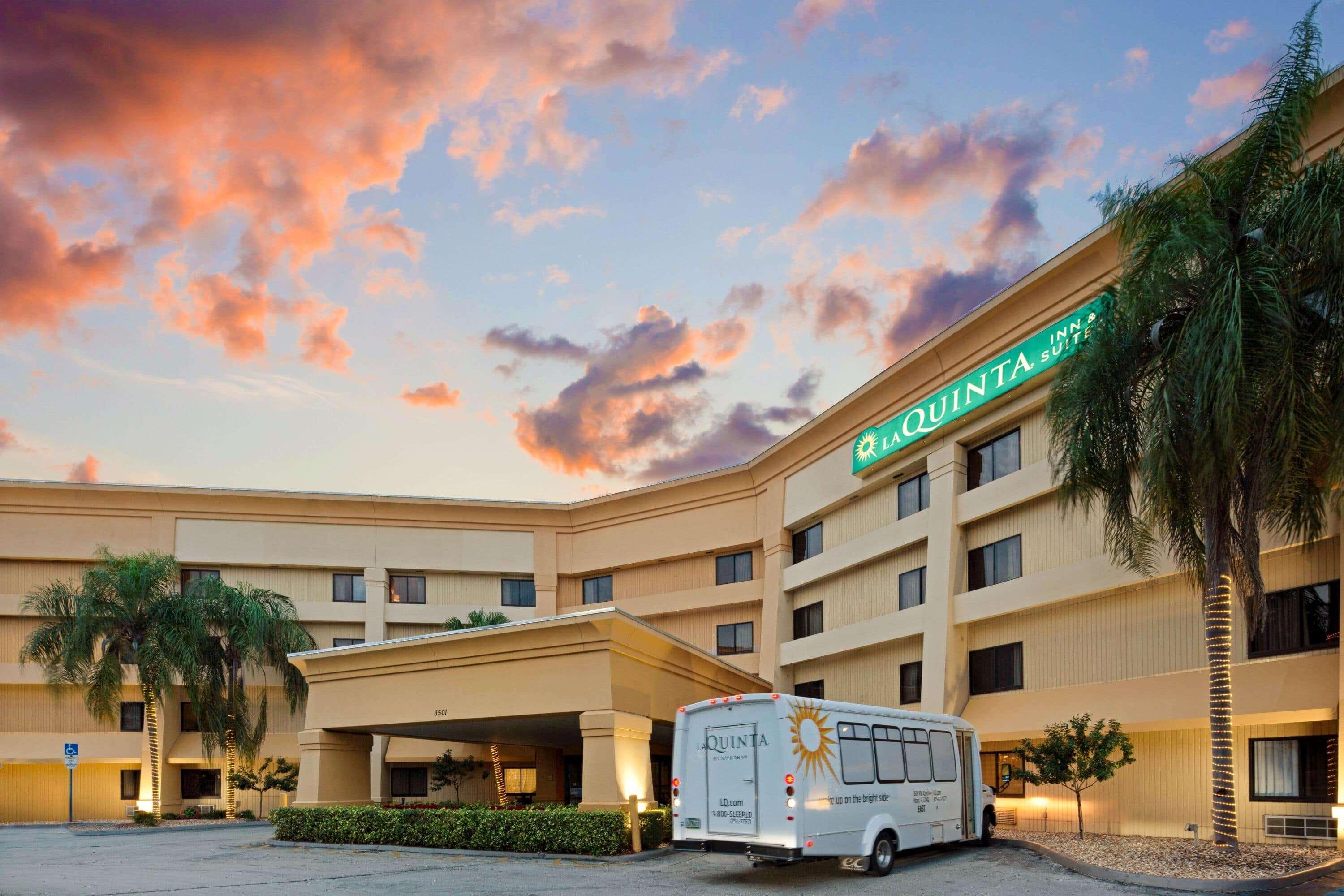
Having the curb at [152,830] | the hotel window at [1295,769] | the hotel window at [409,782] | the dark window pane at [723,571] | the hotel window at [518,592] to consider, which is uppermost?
the dark window pane at [723,571]

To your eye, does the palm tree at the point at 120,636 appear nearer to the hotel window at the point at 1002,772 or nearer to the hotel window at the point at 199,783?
the hotel window at the point at 199,783

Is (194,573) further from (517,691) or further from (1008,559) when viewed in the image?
(1008,559)

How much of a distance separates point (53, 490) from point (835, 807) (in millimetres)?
40956

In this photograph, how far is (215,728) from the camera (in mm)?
40594

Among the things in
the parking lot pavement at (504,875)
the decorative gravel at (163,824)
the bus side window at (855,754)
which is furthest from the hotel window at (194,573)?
the bus side window at (855,754)

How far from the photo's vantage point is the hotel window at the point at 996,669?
93.8 ft

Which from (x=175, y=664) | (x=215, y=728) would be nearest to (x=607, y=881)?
(x=175, y=664)

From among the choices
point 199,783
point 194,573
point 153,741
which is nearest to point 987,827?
point 153,741

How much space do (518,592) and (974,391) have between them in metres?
27.1

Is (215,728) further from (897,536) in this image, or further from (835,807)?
(835,807)

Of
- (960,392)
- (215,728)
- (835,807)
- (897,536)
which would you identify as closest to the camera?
(835,807)

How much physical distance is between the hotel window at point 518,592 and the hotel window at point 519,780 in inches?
294

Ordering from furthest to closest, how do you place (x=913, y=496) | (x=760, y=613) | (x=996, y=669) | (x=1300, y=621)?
(x=760, y=613) < (x=913, y=496) < (x=996, y=669) < (x=1300, y=621)

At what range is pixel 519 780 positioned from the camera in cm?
4653
